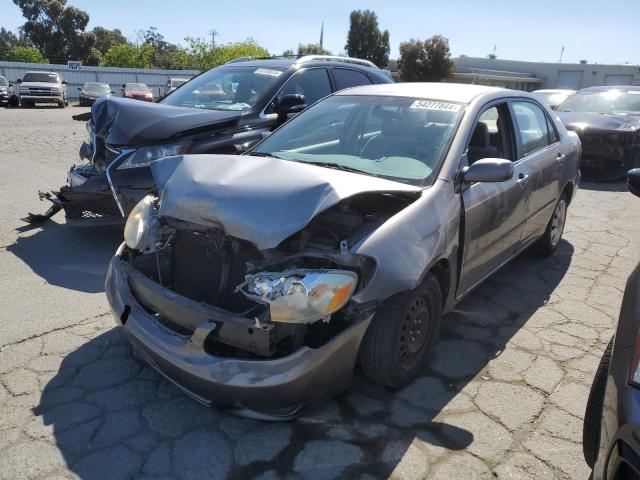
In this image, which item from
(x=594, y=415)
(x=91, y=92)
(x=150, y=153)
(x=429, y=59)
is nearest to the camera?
(x=594, y=415)

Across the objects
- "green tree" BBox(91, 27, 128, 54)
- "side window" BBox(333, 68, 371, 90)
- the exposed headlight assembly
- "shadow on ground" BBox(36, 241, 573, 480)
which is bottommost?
"shadow on ground" BBox(36, 241, 573, 480)

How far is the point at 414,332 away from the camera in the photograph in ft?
9.76

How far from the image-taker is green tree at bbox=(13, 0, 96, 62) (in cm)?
5712

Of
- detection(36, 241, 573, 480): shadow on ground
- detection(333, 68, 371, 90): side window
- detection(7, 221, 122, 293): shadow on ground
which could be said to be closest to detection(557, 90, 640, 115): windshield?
detection(333, 68, 371, 90): side window

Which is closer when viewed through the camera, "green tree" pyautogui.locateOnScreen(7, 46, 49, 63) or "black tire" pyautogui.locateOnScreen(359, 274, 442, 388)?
"black tire" pyautogui.locateOnScreen(359, 274, 442, 388)

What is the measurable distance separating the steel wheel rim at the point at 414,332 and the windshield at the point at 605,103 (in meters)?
9.07

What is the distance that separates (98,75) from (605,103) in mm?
35915

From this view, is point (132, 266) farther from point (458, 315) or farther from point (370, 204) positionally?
point (458, 315)

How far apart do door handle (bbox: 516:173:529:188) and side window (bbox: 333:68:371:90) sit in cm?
312

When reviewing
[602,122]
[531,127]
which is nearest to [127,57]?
[602,122]

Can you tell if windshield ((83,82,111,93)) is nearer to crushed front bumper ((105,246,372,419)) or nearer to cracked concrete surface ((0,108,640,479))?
cracked concrete surface ((0,108,640,479))

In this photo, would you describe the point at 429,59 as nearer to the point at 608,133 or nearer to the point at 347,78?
the point at 608,133

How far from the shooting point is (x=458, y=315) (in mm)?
3992

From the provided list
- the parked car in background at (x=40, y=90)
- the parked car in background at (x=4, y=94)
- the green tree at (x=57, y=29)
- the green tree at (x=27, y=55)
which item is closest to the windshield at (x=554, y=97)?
the parked car in background at (x=40, y=90)
